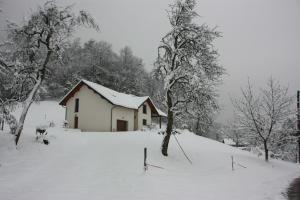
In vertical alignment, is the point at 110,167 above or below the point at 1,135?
below

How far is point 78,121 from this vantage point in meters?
33.7

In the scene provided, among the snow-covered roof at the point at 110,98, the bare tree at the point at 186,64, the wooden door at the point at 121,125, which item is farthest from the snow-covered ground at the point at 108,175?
the wooden door at the point at 121,125

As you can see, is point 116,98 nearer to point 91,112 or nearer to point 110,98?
point 110,98

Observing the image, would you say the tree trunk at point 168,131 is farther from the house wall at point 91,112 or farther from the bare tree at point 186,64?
the house wall at point 91,112

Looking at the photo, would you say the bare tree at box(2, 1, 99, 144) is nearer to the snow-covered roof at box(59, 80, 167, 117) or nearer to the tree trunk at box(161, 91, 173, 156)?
the tree trunk at box(161, 91, 173, 156)

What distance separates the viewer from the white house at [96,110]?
32.3 metres

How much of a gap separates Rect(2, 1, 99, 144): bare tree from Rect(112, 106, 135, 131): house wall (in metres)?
14.5

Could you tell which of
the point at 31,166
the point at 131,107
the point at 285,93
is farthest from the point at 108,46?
the point at 31,166

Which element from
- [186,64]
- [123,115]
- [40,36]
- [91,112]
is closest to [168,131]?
[186,64]

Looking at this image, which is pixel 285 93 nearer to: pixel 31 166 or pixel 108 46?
pixel 31 166

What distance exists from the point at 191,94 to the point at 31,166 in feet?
37.0

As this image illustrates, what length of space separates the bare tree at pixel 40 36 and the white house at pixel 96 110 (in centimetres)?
1343

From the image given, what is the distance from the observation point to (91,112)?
33219mm

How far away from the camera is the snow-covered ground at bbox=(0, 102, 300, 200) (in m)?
9.49
